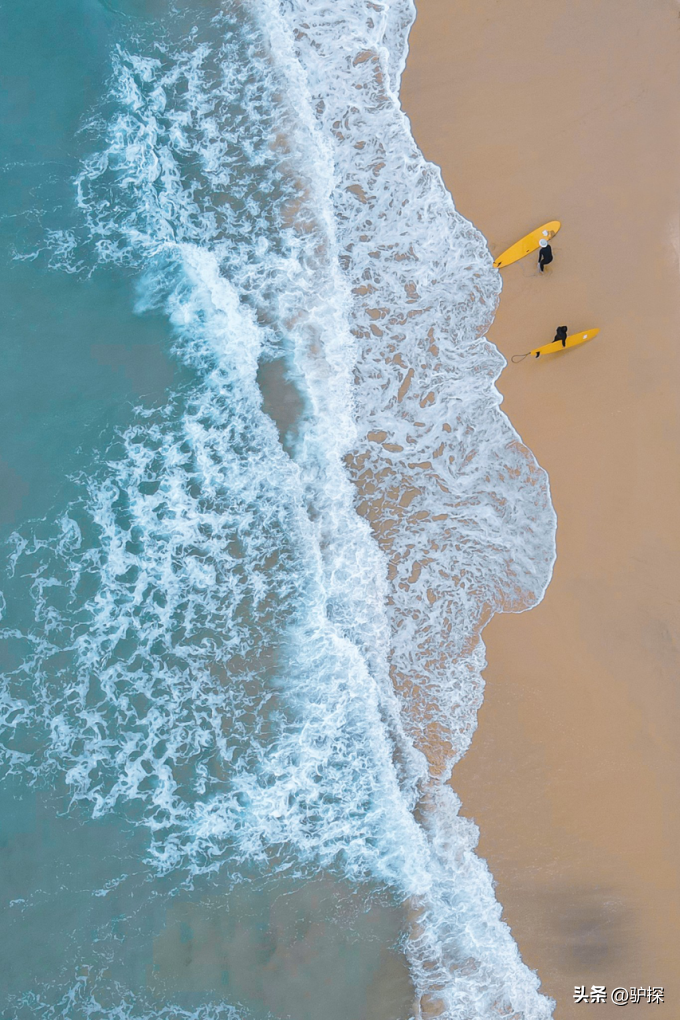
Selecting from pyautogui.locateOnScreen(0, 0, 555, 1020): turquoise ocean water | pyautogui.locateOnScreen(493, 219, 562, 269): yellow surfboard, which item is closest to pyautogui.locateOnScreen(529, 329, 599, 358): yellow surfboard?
pyautogui.locateOnScreen(0, 0, 555, 1020): turquoise ocean water

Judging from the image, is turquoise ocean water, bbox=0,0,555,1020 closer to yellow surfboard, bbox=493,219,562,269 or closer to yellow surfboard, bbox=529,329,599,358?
yellow surfboard, bbox=493,219,562,269

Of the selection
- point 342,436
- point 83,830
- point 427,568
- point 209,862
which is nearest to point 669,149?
point 342,436

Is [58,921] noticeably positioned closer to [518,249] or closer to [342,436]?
[342,436]

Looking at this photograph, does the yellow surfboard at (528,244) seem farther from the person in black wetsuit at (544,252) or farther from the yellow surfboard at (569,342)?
the yellow surfboard at (569,342)

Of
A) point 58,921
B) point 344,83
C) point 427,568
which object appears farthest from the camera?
point 344,83

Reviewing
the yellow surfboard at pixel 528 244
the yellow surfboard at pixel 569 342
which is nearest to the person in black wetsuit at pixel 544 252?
the yellow surfboard at pixel 528 244

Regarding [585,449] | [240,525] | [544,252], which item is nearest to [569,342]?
[544,252]
